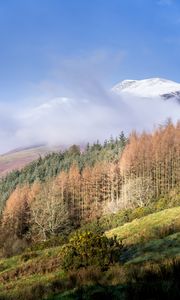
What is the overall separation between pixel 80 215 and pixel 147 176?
2188 centimetres

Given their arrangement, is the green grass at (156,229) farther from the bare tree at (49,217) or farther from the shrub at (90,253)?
the bare tree at (49,217)

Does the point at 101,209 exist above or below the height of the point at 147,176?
below

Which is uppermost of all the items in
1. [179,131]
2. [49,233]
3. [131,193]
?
[179,131]

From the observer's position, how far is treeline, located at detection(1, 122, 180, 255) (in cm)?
8826

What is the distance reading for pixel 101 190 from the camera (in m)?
110

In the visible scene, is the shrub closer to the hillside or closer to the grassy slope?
the hillside

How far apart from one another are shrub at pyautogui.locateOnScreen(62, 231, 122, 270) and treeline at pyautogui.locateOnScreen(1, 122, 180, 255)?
61.6 metres

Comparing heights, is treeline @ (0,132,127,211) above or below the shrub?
above

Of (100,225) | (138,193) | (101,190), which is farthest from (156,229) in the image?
(101,190)

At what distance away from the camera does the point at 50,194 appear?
9956 cm

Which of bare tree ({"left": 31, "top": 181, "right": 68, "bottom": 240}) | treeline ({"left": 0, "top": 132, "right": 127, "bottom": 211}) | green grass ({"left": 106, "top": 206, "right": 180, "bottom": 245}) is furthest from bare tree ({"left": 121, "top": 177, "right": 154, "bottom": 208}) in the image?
green grass ({"left": 106, "top": 206, "right": 180, "bottom": 245})

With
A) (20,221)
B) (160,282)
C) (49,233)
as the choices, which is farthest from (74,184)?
(160,282)

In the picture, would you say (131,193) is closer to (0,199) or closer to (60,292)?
(0,199)

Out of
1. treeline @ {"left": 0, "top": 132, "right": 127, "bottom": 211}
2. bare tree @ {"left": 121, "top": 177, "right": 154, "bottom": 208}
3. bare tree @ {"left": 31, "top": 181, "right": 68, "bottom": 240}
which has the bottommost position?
bare tree @ {"left": 31, "top": 181, "right": 68, "bottom": 240}
